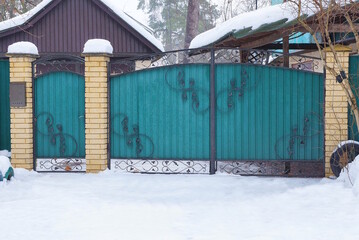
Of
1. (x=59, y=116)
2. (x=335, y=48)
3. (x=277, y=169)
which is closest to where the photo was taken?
(x=335, y=48)

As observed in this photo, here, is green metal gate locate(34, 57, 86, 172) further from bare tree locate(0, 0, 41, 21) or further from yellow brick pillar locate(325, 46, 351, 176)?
yellow brick pillar locate(325, 46, 351, 176)

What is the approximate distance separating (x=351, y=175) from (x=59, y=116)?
16.5 ft

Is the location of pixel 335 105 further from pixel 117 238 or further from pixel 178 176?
pixel 117 238

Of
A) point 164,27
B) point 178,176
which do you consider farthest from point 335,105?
point 164,27

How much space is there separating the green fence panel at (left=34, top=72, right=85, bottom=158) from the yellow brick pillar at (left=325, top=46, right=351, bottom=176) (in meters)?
4.22

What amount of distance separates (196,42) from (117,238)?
313 inches

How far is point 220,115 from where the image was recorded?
27.7ft

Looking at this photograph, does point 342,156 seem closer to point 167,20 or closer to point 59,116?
point 59,116

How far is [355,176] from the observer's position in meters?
6.85

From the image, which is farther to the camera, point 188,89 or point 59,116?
point 59,116

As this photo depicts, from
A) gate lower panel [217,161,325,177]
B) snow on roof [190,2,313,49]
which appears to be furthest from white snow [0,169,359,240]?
snow on roof [190,2,313,49]

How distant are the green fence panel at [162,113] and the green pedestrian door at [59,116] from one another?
633mm

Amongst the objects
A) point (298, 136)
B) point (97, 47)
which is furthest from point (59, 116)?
point (298, 136)

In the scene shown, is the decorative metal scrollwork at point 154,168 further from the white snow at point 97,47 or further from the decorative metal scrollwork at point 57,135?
the white snow at point 97,47
